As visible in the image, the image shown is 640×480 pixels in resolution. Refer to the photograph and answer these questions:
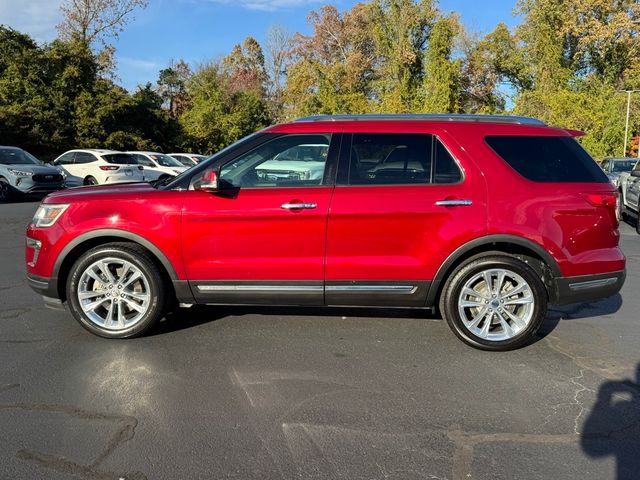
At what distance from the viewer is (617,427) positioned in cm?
323

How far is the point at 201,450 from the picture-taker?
297 cm

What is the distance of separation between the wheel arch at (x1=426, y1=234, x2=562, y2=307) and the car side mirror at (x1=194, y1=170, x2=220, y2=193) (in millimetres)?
1936

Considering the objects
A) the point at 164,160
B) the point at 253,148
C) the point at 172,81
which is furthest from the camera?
the point at 172,81

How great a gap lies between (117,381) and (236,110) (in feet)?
147

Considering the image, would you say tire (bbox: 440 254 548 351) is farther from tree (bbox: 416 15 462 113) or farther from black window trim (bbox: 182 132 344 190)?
tree (bbox: 416 15 462 113)

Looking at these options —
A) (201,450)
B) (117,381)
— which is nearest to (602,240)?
(201,450)

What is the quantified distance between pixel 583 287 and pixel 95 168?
60.8ft

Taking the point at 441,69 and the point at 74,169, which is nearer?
the point at 74,169

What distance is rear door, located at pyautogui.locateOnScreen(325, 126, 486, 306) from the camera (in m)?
4.28

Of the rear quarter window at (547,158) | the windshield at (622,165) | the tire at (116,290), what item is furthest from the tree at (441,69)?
the tire at (116,290)

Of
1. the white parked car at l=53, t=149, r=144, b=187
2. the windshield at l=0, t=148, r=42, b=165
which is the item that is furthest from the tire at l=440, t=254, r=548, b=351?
the white parked car at l=53, t=149, r=144, b=187

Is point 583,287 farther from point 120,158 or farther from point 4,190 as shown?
point 120,158

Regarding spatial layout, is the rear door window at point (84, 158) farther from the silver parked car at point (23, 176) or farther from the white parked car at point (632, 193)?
the white parked car at point (632, 193)

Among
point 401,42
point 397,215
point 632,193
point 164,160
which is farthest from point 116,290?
point 401,42
